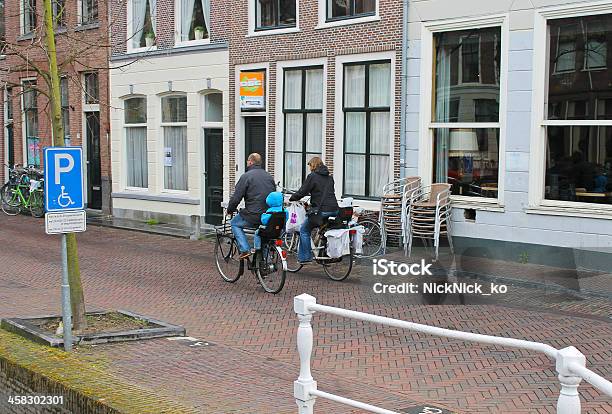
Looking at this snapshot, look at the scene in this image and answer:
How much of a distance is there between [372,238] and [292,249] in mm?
1529

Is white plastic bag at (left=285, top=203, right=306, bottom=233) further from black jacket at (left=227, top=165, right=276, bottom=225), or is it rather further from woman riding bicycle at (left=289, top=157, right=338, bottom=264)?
black jacket at (left=227, top=165, right=276, bottom=225)

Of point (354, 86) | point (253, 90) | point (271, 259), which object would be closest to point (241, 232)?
point (271, 259)

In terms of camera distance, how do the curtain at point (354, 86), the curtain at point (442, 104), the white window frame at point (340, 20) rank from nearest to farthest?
the curtain at point (442, 104) < the white window frame at point (340, 20) < the curtain at point (354, 86)

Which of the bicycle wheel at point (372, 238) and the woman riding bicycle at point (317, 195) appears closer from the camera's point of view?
the woman riding bicycle at point (317, 195)

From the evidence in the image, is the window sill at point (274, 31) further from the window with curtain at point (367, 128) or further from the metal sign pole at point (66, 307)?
the metal sign pole at point (66, 307)

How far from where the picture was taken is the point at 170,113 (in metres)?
21.1

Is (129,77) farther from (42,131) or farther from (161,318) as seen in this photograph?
(161,318)

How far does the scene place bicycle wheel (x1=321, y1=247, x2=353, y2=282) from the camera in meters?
12.6

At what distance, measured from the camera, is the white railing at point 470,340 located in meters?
3.53

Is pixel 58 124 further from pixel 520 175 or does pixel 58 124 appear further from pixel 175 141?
pixel 175 141

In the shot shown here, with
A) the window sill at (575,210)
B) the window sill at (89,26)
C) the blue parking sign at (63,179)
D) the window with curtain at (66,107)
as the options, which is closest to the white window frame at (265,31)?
the window sill at (89,26)

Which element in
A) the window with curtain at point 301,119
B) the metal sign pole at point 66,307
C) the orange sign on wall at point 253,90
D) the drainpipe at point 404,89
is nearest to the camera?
the metal sign pole at point 66,307

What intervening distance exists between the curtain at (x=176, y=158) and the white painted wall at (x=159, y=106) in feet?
0.59

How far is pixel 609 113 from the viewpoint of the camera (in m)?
12.3
